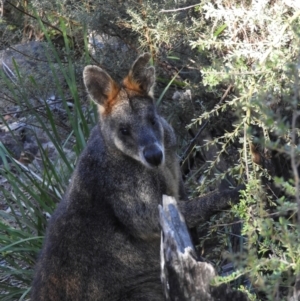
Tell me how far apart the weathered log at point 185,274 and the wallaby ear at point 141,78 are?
162 centimetres

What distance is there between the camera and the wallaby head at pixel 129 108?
5512mm

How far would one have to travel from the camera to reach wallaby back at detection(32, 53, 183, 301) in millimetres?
5438

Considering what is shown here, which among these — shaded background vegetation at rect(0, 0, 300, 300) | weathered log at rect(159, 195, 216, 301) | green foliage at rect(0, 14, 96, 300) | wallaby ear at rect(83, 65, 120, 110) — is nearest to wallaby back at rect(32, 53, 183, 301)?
wallaby ear at rect(83, 65, 120, 110)

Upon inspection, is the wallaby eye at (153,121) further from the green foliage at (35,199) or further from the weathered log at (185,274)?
the weathered log at (185,274)

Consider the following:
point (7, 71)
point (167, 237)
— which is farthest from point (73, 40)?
point (167, 237)

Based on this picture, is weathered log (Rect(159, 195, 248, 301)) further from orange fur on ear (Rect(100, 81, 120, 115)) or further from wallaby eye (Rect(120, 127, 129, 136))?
orange fur on ear (Rect(100, 81, 120, 115))

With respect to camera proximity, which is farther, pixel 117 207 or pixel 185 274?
pixel 117 207

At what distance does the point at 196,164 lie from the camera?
7473 millimetres

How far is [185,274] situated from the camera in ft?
13.9

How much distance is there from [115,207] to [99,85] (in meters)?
0.95

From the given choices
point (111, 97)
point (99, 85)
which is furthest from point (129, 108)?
point (99, 85)

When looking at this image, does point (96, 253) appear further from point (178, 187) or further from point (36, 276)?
point (178, 187)

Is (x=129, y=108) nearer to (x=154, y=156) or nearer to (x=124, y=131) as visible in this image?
(x=124, y=131)

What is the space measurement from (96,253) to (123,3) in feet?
9.11
